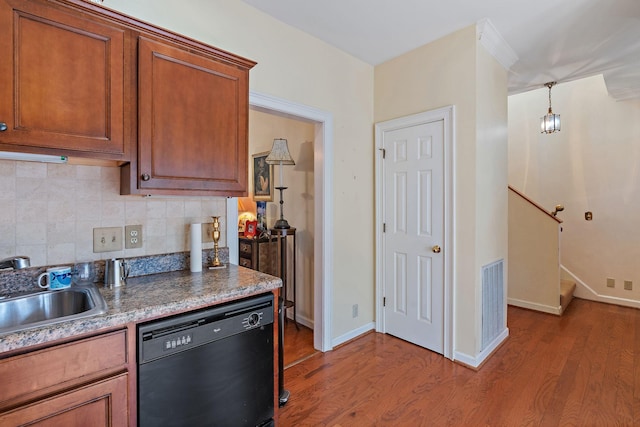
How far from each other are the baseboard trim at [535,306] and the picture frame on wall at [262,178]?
328 cm

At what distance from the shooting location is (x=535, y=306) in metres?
3.74

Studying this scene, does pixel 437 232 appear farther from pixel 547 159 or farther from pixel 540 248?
pixel 547 159

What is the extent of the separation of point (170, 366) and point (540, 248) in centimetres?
409

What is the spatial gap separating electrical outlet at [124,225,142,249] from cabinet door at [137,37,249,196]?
1.23ft

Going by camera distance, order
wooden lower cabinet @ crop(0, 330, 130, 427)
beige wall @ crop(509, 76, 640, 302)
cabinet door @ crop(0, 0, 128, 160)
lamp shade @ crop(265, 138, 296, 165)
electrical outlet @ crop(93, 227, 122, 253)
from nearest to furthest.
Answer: wooden lower cabinet @ crop(0, 330, 130, 427) < cabinet door @ crop(0, 0, 128, 160) < electrical outlet @ crop(93, 227, 122, 253) < lamp shade @ crop(265, 138, 296, 165) < beige wall @ crop(509, 76, 640, 302)

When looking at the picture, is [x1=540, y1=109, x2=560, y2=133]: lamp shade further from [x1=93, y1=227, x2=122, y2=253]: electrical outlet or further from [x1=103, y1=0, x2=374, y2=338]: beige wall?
[x1=93, y1=227, x2=122, y2=253]: electrical outlet

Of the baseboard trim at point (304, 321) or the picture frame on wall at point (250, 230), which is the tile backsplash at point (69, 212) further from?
the baseboard trim at point (304, 321)

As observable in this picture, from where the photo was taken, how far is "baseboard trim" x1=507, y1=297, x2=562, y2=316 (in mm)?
3588

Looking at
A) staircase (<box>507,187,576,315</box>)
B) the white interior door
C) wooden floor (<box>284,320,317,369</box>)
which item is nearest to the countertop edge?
wooden floor (<box>284,320,317,369</box>)

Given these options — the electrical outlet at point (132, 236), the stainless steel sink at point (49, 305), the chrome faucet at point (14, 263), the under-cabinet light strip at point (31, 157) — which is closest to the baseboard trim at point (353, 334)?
the electrical outlet at point (132, 236)

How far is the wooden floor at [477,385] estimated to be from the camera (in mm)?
1901

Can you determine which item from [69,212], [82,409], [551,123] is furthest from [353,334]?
[551,123]

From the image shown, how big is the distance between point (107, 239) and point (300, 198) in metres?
1.98

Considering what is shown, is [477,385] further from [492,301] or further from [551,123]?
[551,123]
